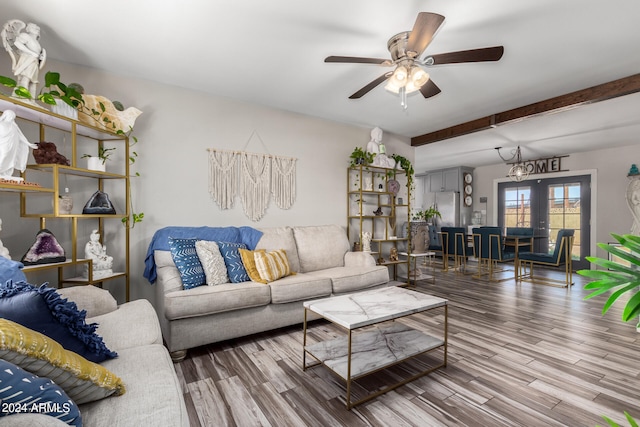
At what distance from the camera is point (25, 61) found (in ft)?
6.79

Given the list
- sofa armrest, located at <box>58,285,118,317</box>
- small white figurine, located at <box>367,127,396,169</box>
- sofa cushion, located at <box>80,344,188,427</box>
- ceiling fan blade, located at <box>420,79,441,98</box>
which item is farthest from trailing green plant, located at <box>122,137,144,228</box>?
small white figurine, located at <box>367,127,396,169</box>

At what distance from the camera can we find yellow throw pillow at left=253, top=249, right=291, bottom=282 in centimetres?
285

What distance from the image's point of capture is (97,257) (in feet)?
8.29

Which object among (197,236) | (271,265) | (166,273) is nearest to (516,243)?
(271,265)

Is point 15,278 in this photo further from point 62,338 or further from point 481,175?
point 481,175

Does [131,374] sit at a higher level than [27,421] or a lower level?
lower

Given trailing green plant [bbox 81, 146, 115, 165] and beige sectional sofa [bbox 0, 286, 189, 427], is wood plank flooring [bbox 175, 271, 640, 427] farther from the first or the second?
trailing green plant [bbox 81, 146, 115, 165]

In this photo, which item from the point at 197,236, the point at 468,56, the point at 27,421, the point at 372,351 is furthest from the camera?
the point at 197,236

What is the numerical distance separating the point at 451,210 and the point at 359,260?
4.72 metres

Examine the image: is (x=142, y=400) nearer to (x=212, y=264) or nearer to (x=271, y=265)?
(x=212, y=264)

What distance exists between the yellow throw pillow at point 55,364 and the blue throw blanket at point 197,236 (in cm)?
193

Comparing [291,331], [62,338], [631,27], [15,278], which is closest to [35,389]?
[62,338]

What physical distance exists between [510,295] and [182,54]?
4.96 metres

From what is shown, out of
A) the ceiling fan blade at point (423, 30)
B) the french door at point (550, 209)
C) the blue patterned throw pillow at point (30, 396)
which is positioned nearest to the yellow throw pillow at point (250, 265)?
the blue patterned throw pillow at point (30, 396)
